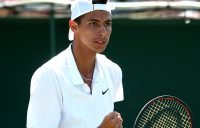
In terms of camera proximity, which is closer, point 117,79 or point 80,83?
Answer: point 80,83

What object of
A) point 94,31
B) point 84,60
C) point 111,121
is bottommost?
point 111,121

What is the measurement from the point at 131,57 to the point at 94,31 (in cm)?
306

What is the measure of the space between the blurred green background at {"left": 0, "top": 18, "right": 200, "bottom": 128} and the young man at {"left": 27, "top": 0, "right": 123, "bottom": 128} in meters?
2.79

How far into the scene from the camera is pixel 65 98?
316 centimetres

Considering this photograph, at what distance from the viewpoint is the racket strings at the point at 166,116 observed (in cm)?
362

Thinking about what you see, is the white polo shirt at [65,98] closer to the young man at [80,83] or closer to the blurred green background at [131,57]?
the young man at [80,83]

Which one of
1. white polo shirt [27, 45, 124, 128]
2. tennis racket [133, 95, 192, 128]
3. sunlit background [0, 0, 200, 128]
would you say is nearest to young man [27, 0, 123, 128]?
white polo shirt [27, 45, 124, 128]

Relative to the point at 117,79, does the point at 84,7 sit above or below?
above

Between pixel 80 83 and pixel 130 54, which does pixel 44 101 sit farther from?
pixel 130 54

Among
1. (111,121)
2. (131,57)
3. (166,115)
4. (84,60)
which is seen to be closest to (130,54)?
(131,57)

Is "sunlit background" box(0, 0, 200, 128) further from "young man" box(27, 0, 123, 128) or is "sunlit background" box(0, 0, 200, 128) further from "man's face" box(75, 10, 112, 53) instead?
"man's face" box(75, 10, 112, 53)

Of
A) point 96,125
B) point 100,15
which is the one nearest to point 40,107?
point 96,125

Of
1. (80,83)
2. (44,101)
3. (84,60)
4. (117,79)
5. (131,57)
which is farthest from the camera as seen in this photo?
(131,57)

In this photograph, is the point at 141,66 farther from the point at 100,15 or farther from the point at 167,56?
the point at 100,15
